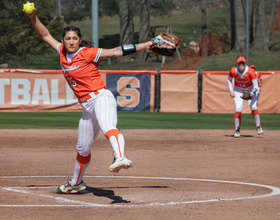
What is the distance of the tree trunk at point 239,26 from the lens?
39.8 m

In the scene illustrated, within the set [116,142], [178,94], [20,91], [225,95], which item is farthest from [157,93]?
[116,142]

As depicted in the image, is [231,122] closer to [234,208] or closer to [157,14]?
[234,208]

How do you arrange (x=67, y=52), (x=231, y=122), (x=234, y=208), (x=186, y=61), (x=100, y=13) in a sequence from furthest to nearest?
(x=100, y=13), (x=186, y=61), (x=231, y=122), (x=67, y=52), (x=234, y=208)

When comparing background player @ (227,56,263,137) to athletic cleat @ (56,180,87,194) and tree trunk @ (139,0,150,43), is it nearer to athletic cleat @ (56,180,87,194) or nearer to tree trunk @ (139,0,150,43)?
athletic cleat @ (56,180,87,194)

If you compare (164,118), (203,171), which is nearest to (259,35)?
(164,118)

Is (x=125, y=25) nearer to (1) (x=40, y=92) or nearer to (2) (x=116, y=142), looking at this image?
(1) (x=40, y=92)

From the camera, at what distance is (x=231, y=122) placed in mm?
20516

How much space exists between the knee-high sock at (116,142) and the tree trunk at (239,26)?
34539 mm

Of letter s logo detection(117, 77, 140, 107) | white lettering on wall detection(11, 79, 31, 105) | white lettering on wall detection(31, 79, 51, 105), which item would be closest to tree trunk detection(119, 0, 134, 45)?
letter s logo detection(117, 77, 140, 107)

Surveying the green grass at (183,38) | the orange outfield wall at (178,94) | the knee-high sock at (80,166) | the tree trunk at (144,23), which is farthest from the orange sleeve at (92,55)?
the tree trunk at (144,23)

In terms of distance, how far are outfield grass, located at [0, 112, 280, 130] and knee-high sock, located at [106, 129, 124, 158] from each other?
38.2 ft

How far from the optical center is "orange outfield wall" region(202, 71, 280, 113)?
24.2m

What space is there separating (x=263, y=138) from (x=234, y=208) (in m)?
9.05

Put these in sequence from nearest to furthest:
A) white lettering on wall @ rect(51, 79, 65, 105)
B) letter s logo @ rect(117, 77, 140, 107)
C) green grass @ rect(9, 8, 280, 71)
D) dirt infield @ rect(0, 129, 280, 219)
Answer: dirt infield @ rect(0, 129, 280, 219) → white lettering on wall @ rect(51, 79, 65, 105) → letter s logo @ rect(117, 77, 140, 107) → green grass @ rect(9, 8, 280, 71)
